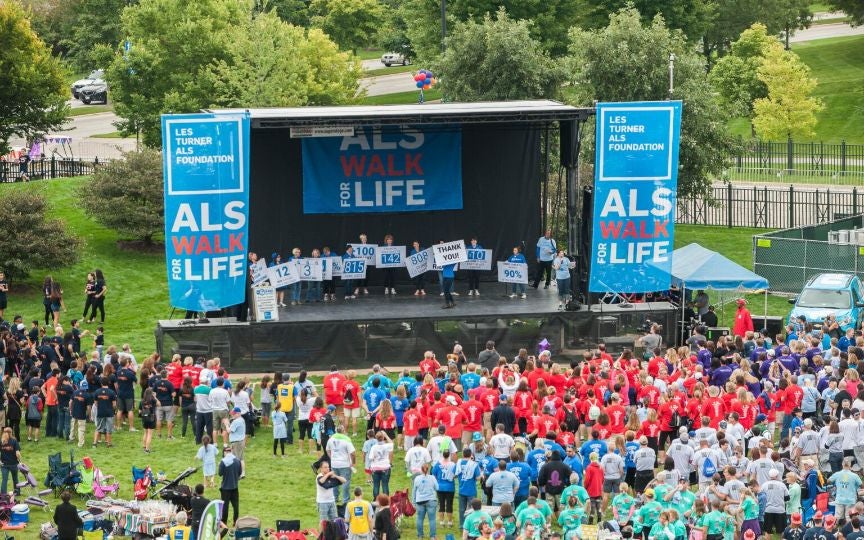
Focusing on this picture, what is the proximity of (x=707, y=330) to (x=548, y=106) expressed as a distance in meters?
5.93

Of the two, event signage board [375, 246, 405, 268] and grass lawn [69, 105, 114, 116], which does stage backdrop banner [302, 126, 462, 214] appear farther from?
grass lawn [69, 105, 114, 116]

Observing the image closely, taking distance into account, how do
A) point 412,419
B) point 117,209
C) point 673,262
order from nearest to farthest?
point 412,419
point 673,262
point 117,209

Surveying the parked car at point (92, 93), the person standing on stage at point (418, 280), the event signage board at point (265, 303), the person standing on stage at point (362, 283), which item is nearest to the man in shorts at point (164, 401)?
the event signage board at point (265, 303)

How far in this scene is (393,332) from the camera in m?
32.6

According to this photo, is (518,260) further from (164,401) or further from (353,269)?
(164,401)

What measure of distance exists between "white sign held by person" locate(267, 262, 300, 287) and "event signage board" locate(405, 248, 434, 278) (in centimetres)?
289

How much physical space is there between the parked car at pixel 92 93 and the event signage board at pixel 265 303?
4263 centimetres

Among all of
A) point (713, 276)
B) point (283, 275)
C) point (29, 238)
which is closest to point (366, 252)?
point (283, 275)

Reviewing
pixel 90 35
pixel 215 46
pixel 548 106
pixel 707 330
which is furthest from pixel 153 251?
pixel 90 35

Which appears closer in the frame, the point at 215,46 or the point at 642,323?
the point at 642,323

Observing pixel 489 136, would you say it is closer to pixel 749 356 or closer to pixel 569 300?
pixel 569 300

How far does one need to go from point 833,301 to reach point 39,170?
2601 cm

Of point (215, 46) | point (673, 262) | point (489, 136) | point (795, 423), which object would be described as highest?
point (215, 46)

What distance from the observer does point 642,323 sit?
109 feet
